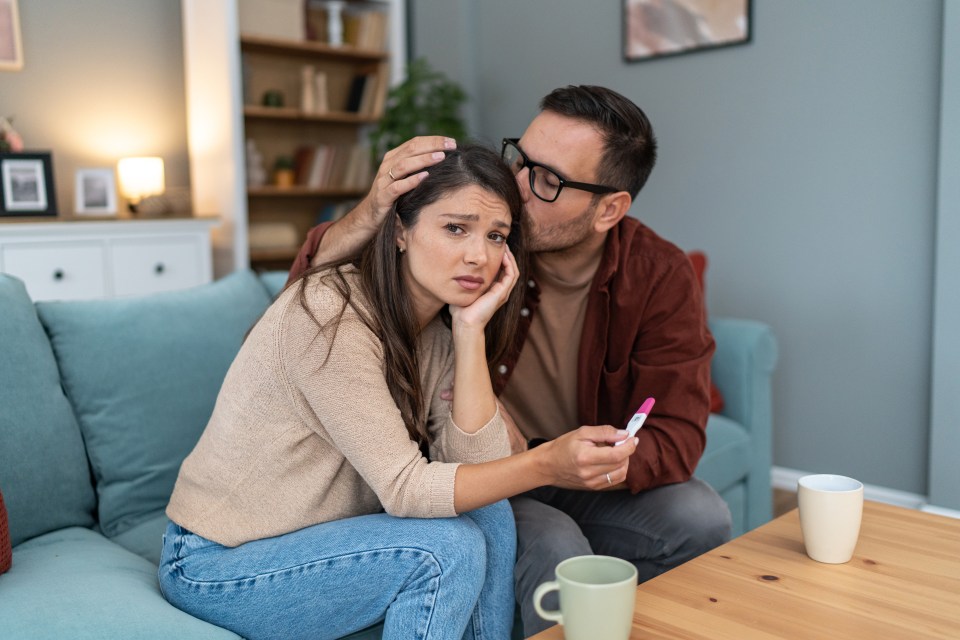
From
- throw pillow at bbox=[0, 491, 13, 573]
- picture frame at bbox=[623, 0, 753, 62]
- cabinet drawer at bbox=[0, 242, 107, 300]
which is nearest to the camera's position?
throw pillow at bbox=[0, 491, 13, 573]

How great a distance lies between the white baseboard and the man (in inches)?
52.4

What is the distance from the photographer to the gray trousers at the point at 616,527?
1453 mm

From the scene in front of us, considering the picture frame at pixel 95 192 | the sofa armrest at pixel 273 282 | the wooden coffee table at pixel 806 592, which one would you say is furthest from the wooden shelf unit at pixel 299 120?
the wooden coffee table at pixel 806 592

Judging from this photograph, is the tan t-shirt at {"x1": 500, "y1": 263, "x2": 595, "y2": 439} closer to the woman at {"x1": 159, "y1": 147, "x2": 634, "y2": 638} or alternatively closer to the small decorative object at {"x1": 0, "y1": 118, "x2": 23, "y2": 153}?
the woman at {"x1": 159, "y1": 147, "x2": 634, "y2": 638}

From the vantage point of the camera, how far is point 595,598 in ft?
2.93

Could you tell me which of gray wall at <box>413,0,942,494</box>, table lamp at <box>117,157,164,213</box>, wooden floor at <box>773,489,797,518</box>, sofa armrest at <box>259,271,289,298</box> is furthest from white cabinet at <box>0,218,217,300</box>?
wooden floor at <box>773,489,797,518</box>

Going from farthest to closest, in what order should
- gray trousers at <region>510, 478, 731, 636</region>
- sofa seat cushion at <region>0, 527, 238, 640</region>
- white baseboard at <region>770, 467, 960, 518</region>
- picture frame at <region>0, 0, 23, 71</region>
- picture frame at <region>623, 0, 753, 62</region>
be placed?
picture frame at <region>0, 0, 23, 71</region> < picture frame at <region>623, 0, 753, 62</region> < white baseboard at <region>770, 467, 960, 518</region> < gray trousers at <region>510, 478, 731, 636</region> < sofa seat cushion at <region>0, 527, 238, 640</region>

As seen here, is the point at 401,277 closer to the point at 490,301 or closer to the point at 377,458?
the point at 490,301

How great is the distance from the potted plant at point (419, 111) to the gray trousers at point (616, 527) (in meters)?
2.46

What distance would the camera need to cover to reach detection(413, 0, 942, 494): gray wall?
108 inches

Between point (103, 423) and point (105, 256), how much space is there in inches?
76.6

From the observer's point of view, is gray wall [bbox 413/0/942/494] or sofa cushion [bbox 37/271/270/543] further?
gray wall [bbox 413/0/942/494]

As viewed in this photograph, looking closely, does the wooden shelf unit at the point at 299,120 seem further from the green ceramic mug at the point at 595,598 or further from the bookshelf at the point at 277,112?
the green ceramic mug at the point at 595,598

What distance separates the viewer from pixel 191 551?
128 cm
